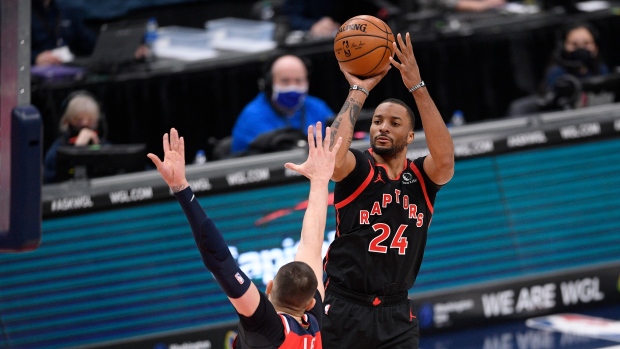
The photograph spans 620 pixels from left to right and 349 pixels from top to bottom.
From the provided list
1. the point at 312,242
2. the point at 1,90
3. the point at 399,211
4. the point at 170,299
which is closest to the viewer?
the point at 1,90

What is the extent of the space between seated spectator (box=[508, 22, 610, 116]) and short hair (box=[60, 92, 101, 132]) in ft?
12.5

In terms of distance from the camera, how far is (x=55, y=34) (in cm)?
1107

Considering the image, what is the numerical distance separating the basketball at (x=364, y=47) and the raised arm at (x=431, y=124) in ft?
0.35

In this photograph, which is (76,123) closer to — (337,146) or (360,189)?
(360,189)

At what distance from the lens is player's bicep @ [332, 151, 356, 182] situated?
19.5ft

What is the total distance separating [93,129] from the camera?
917cm

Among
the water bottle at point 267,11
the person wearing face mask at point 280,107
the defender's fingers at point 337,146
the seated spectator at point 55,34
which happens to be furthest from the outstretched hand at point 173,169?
the water bottle at point 267,11

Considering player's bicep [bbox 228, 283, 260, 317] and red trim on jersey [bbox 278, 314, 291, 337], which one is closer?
player's bicep [bbox 228, 283, 260, 317]

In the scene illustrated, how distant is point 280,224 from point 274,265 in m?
0.33

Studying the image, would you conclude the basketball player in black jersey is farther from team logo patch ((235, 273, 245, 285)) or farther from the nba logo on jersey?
the nba logo on jersey

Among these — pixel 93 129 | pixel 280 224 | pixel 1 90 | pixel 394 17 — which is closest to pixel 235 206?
pixel 280 224

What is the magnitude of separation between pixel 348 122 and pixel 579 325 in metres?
4.03

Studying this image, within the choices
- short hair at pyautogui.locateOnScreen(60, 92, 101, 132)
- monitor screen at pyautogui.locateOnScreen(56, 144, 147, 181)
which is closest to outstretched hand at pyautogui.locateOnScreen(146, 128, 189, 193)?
monitor screen at pyautogui.locateOnScreen(56, 144, 147, 181)

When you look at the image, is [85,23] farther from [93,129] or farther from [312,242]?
[312,242]
